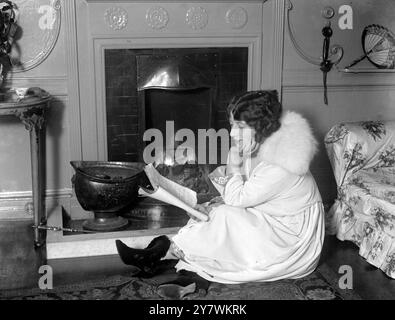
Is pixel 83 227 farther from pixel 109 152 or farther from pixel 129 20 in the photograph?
pixel 129 20

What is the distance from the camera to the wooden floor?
268 cm

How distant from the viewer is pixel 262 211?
8.66 ft

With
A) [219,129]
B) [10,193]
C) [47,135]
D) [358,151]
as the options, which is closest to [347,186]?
[358,151]

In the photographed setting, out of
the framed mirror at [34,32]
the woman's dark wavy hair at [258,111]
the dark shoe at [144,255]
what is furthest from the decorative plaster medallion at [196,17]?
the dark shoe at [144,255]

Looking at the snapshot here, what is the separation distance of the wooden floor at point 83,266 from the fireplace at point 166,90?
786 millimetres

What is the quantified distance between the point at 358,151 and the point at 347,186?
0.20 metres

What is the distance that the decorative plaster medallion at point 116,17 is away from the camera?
3.35 metres

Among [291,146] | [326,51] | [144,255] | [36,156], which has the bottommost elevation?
[144,255]

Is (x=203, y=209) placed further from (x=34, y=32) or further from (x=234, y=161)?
(x=34, y=32)

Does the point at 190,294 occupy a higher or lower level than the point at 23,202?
lower

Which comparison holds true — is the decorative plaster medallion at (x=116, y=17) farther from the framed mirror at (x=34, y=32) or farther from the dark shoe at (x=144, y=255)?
the dark shoe at (x=144, y=255)

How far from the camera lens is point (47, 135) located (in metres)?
3.48

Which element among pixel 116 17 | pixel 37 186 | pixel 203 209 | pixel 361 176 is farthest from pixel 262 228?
pixel 116 17

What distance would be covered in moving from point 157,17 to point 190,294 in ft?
5.52
